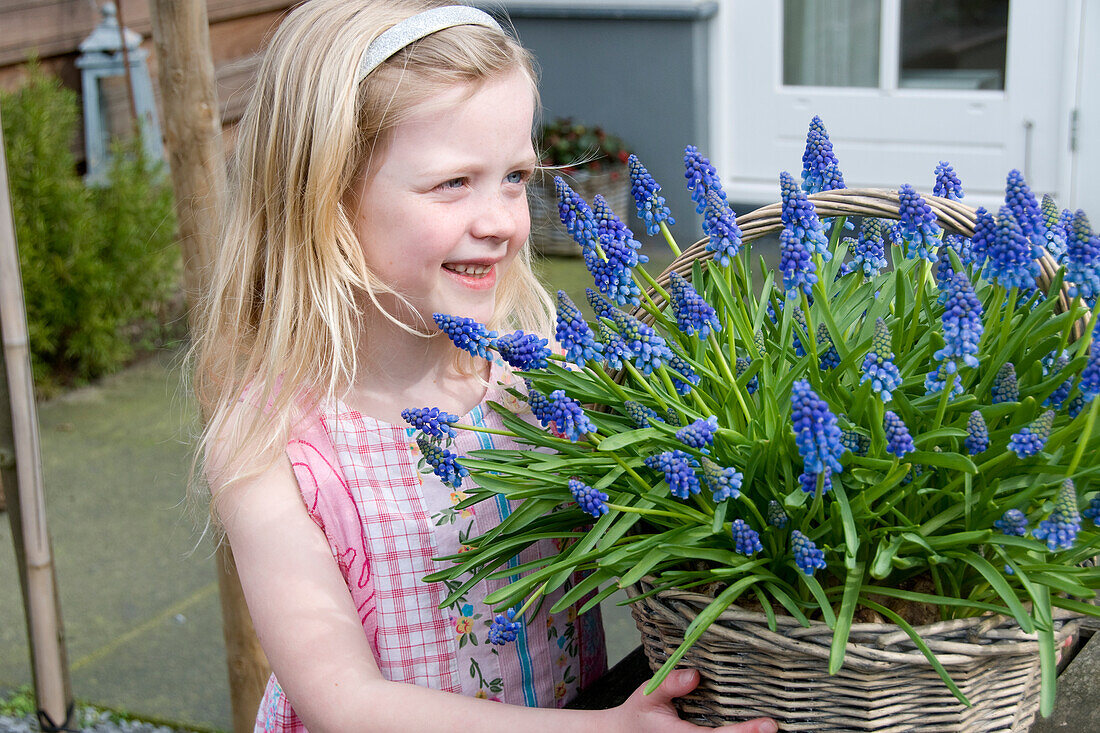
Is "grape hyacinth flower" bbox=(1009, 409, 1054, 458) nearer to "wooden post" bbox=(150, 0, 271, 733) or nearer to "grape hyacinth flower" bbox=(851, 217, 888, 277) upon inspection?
"grape hyacinth flower" bbox=(851, 217, 888, 277)

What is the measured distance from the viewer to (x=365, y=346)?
153 centimetres

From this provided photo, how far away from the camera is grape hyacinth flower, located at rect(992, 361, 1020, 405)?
92 cm

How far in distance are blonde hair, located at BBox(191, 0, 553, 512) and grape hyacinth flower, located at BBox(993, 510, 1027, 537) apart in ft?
2.42

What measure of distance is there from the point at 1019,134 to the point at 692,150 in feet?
16.0

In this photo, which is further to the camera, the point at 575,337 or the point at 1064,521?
the point at 575,337

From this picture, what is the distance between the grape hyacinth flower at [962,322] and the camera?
0.84 metres

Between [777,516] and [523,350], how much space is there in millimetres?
254

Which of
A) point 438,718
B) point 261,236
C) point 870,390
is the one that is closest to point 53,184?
point 261,236

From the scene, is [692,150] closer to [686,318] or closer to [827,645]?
[686,318]

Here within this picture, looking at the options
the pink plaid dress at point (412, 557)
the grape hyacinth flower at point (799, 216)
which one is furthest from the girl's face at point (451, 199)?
the grape hyacinth flower at point (799, 216)

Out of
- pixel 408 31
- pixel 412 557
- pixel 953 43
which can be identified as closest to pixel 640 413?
pixel 412 557

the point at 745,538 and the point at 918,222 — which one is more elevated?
the point at 918,222

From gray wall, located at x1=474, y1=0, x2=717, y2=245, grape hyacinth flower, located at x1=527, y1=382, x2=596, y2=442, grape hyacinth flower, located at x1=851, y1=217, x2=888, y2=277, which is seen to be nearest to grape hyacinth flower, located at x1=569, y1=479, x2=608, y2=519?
grape hyacinth flower, located at x1=527, y1=382, x2=596, y2=442

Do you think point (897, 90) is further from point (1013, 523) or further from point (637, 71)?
point (1013, 523)
